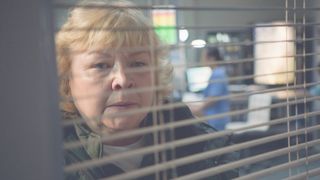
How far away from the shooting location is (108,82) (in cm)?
84

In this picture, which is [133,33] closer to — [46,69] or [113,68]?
[113,68]

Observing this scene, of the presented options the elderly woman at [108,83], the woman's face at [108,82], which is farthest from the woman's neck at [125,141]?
the woman's face at [108,82]

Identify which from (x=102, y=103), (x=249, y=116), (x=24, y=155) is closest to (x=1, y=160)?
(x=24, y=155)

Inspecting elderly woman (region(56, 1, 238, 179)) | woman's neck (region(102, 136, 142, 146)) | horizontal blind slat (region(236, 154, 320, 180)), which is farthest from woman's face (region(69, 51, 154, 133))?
horizontal blind slat (region(236, 154, 320, 180))

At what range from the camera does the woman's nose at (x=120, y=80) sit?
835mm

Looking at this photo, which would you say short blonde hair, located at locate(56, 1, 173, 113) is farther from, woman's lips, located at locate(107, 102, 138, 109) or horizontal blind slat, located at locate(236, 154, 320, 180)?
horizontal blind slat, located at locate(236, 154, 320, 180)

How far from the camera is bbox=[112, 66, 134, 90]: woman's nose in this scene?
2.74 ft

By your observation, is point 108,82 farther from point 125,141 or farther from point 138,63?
point 125,141

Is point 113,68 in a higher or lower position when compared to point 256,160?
higher

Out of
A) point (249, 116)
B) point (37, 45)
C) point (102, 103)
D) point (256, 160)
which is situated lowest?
point (249, 116)

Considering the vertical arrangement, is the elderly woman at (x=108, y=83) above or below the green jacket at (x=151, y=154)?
above

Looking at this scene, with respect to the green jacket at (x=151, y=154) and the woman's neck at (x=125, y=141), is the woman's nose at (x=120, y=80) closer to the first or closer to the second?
the green jacket at (x=151, y=154)

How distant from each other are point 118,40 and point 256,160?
1.22 feet

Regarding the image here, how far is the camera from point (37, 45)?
53cm
